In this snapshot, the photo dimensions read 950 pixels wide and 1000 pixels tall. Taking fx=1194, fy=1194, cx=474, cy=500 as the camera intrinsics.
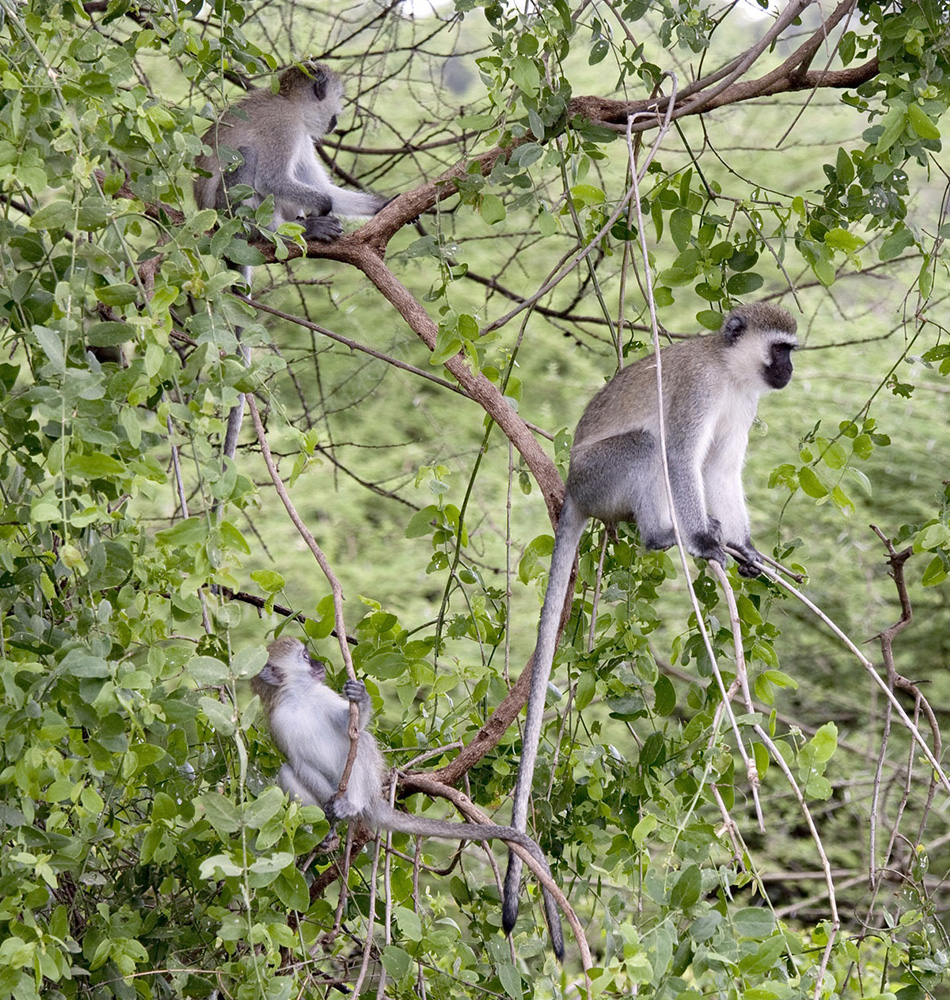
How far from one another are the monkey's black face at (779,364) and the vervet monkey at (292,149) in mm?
1914

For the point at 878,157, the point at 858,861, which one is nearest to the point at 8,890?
the point at 878,157

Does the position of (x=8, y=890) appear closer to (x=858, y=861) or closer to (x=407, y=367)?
(x=407, y=367)

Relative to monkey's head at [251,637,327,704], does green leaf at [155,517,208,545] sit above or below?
below

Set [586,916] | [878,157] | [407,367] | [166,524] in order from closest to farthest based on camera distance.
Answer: [878,157] < [407,367] < [166,524] < [586,916]

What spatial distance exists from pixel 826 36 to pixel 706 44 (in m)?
0.27

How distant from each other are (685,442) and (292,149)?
8.08 ft

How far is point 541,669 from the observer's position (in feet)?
9.13

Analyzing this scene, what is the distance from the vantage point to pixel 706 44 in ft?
9.23

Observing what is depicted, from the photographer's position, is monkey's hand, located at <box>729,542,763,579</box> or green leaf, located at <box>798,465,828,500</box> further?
monkey's hand, located at <box>729,542,763,579</box>

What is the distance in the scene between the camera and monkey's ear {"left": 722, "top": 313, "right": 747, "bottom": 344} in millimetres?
3668

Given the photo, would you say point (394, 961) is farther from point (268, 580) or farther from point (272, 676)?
point (272, 676)

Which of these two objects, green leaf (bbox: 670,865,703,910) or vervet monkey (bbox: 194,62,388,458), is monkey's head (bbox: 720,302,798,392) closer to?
vervet monkey (bbox: 194,62,388,458)

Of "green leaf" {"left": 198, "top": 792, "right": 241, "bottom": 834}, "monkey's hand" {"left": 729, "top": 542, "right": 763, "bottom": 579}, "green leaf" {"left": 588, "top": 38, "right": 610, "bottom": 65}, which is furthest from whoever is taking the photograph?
"monkey's hand" {"left": 729, "top": 542, "right": 763, "bottom": 579}

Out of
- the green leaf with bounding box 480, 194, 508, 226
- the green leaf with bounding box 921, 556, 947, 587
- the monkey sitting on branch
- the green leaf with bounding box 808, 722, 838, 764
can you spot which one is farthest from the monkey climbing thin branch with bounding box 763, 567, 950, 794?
the monkey sitting on branch
